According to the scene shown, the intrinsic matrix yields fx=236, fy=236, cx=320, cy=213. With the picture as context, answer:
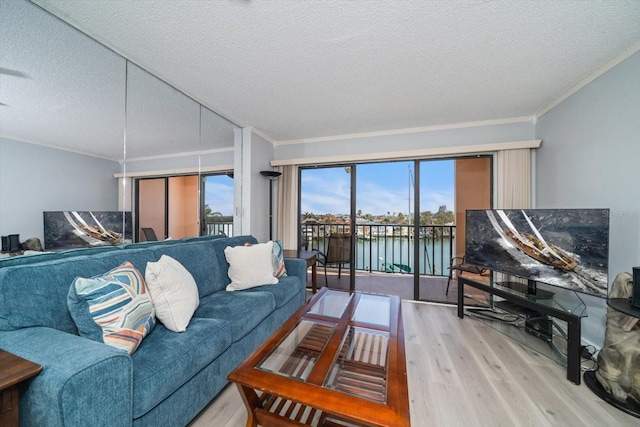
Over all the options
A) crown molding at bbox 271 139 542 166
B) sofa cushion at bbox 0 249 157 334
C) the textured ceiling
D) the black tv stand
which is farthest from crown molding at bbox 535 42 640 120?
sofa cushion at bbox 0 249 157 334

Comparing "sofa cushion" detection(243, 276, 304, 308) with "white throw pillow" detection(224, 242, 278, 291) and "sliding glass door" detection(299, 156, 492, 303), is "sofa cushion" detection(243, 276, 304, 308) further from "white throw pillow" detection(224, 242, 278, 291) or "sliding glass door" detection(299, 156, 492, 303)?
"sliding glass door" detection(299, 156, 492, 303)

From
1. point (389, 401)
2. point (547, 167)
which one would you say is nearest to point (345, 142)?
point (547, 167)

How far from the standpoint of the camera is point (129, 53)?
5.90ft

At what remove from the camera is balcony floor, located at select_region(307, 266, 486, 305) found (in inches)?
130

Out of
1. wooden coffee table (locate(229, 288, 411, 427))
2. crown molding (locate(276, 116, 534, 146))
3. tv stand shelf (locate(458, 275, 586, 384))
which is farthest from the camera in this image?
crown molding (locate(276, 116, 534, 146))

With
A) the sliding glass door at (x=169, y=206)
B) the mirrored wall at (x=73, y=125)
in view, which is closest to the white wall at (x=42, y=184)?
the mirrored wall at (x=73, y=125)

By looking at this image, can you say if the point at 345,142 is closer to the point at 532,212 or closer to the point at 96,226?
the point at 532,212

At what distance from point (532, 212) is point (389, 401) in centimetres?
224

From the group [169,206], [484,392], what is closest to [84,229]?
[169,206]

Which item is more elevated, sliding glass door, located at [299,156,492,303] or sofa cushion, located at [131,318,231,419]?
sliding glass door, located at [299,156,492,303]

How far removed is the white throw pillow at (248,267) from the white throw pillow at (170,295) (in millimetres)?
658

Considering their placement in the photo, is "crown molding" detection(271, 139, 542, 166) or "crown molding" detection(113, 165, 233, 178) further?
"crown molding" detection(271, 139, 542, 166)

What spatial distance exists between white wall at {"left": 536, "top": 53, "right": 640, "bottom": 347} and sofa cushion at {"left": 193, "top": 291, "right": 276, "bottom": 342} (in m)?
2.79

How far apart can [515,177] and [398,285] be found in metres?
2.23
